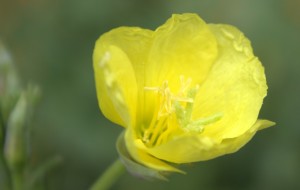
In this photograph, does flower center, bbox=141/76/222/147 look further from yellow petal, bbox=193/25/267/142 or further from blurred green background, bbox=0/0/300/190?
blurred green background, bbox=0/0/300/190

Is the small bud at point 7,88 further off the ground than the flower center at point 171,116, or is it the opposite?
the flower center at point 171,116

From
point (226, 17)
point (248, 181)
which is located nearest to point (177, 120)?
point (248, 181)

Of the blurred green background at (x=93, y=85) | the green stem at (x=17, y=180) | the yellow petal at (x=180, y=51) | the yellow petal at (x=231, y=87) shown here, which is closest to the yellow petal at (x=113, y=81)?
the yellow petal at (x=180, y=51)

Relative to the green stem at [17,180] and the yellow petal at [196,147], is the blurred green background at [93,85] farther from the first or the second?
the yellow petal at [196,147]

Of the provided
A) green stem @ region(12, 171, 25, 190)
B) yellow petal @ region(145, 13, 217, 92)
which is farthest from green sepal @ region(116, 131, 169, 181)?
green stem @ region(12, 171, 25, 190)

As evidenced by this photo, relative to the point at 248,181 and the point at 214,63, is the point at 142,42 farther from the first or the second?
the point at 248,181
